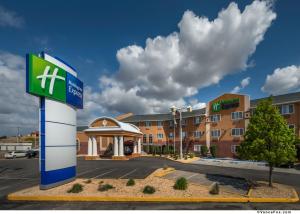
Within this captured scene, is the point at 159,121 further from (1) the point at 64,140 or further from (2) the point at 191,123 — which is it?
(1) the point at 64,140

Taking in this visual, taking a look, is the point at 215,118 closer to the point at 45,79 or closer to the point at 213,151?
the point at 213,151

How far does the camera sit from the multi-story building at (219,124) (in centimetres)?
3681

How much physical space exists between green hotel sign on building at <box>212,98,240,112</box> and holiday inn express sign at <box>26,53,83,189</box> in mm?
32059

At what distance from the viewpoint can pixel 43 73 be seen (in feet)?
50.9

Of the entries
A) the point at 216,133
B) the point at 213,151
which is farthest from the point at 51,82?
the point at 216,133

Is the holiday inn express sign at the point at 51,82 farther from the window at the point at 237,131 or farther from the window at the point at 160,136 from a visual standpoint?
the window at the point at 160,136

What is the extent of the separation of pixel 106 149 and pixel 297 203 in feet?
163

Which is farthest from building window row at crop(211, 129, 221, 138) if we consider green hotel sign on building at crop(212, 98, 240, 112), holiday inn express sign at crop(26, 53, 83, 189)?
holiday inn express sign at crop(26, 53, 83, 189)

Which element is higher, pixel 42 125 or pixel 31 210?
pixel 42 125

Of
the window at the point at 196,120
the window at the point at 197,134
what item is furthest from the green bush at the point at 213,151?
the window at the point at 196,120

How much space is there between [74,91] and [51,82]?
3.52 meters

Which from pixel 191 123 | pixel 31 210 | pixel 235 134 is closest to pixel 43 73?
pixel 31 210

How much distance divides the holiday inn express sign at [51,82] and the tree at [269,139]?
550 inches

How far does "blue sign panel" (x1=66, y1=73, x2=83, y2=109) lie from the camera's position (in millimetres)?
18641
